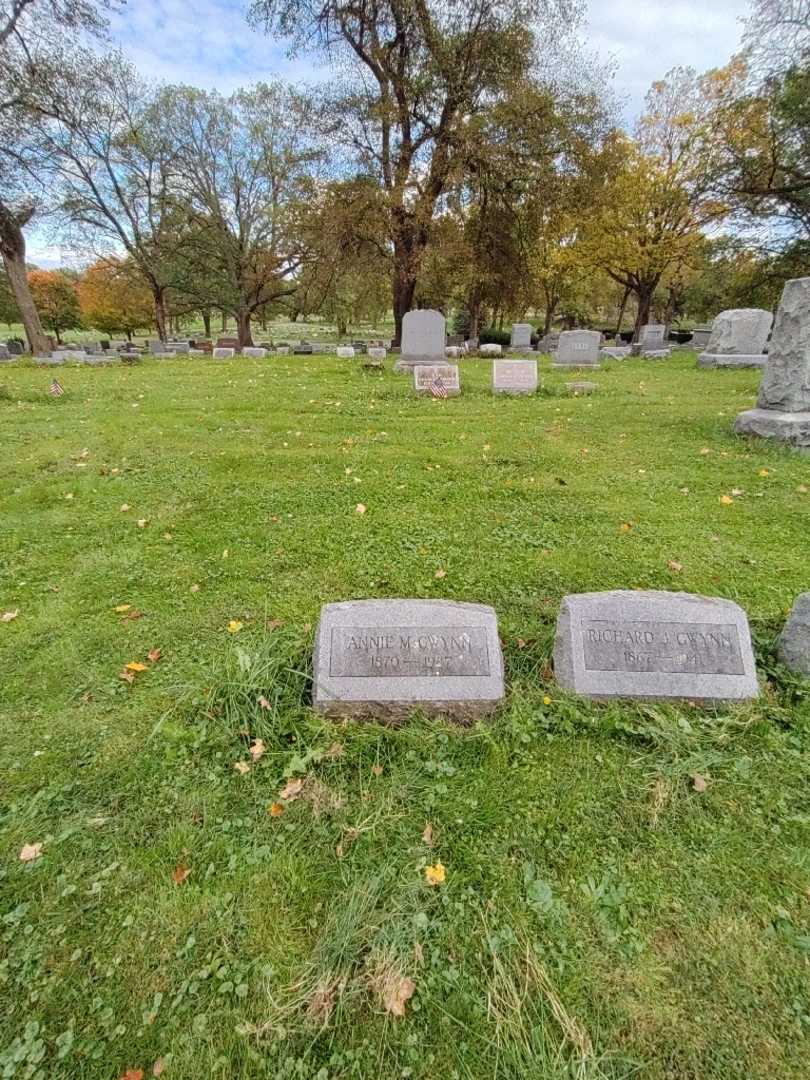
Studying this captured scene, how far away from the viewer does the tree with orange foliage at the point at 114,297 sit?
29484 mm

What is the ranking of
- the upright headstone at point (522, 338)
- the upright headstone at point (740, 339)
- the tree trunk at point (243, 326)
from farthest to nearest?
the tree trunk at point (243, 326) < the upright headstone at point (522, 338) < the upright headstone at point (740, 339)

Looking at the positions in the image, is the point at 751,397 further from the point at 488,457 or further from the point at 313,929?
the point at 313,929

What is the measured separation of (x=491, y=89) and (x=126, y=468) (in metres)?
19.0

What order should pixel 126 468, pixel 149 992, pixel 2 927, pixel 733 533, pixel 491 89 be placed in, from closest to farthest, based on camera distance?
pixel 149 992 → pixel 2 927 → pixel 733 533 → pixel 126 468 → pixel 491 89

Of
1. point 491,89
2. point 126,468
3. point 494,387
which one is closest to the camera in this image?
point 126,468

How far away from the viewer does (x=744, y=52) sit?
17.7 meters

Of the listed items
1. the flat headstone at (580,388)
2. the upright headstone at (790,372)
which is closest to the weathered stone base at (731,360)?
the flat headstone at (580,388)

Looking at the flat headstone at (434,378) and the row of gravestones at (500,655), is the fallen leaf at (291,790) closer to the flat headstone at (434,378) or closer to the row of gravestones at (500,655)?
the row of gravestones at (500,655)

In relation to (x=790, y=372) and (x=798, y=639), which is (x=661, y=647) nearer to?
(x=798, y=639)

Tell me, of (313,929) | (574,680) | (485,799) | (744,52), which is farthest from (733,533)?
(744,52)

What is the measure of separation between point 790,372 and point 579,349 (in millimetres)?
9321

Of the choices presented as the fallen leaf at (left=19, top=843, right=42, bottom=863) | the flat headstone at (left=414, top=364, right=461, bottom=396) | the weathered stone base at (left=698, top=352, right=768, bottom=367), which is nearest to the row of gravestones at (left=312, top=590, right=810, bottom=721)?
the fallen leaf at (left=19, top=843, right=42, bottom=863)

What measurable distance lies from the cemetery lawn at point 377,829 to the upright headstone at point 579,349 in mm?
11669

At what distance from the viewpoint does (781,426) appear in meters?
6.17
